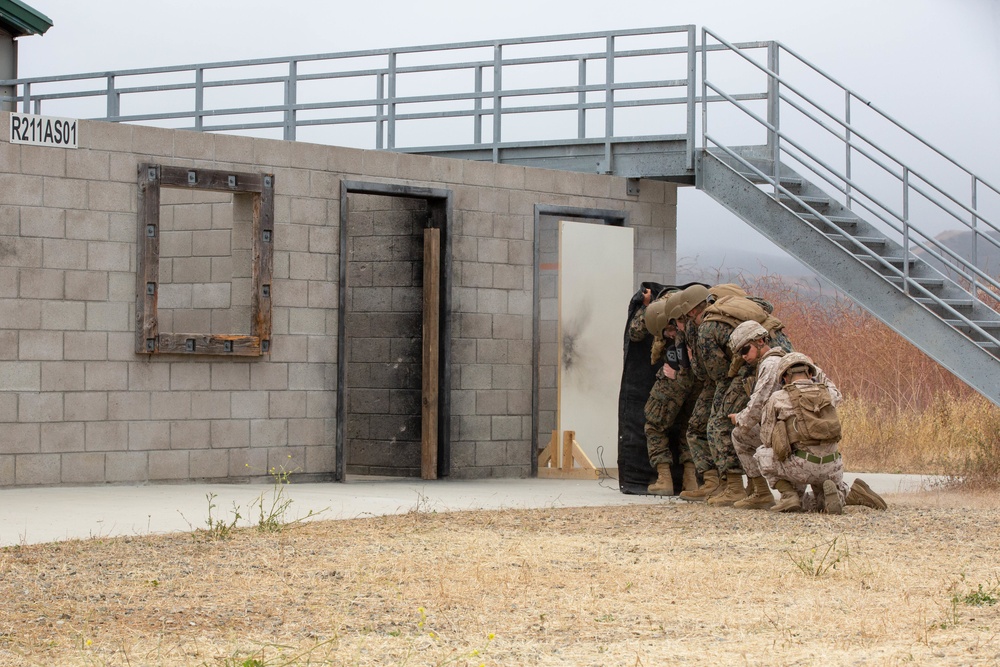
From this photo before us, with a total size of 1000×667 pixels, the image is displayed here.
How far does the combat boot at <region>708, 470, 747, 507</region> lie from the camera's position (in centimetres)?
1052

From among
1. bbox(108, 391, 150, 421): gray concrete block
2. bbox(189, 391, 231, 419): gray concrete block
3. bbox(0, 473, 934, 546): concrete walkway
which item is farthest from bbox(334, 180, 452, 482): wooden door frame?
bbox(108, 391, 150, 421): gray concrete block

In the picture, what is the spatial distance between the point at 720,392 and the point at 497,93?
200 inches

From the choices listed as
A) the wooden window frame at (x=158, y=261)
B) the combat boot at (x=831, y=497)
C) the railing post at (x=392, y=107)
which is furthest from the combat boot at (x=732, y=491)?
the railing post at (x=392, y=107)

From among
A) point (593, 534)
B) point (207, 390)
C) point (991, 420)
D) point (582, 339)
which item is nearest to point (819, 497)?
point (593, 534)

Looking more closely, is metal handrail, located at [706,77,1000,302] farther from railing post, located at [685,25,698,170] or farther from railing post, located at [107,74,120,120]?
railing post, located at [107,74,120,120]

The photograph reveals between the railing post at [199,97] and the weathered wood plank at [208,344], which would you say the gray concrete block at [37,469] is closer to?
the weathered wood plank at [208,344]

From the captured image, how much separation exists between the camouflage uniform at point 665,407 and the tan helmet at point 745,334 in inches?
30.6

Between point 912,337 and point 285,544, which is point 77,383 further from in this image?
point 912,337

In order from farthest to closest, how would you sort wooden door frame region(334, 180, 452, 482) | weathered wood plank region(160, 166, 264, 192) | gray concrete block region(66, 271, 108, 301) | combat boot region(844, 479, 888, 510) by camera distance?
wooden door frame region(334, 180, 452, 482) → weathered wood plank region(160, 166, 264, 192) → gray concrete block region(66, 271, 108, 301) → combat boot region(844, 479, 888, 510)

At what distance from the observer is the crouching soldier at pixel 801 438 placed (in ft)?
31.8

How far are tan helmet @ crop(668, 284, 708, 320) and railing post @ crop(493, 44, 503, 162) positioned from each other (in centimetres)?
411

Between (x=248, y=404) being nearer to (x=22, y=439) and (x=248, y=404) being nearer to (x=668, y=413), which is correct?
(x=22, y=439)

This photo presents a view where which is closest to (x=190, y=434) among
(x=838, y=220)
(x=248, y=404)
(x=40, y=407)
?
(x=248, y=404)

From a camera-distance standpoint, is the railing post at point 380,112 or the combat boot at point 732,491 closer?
the combat boot at point 732,491
